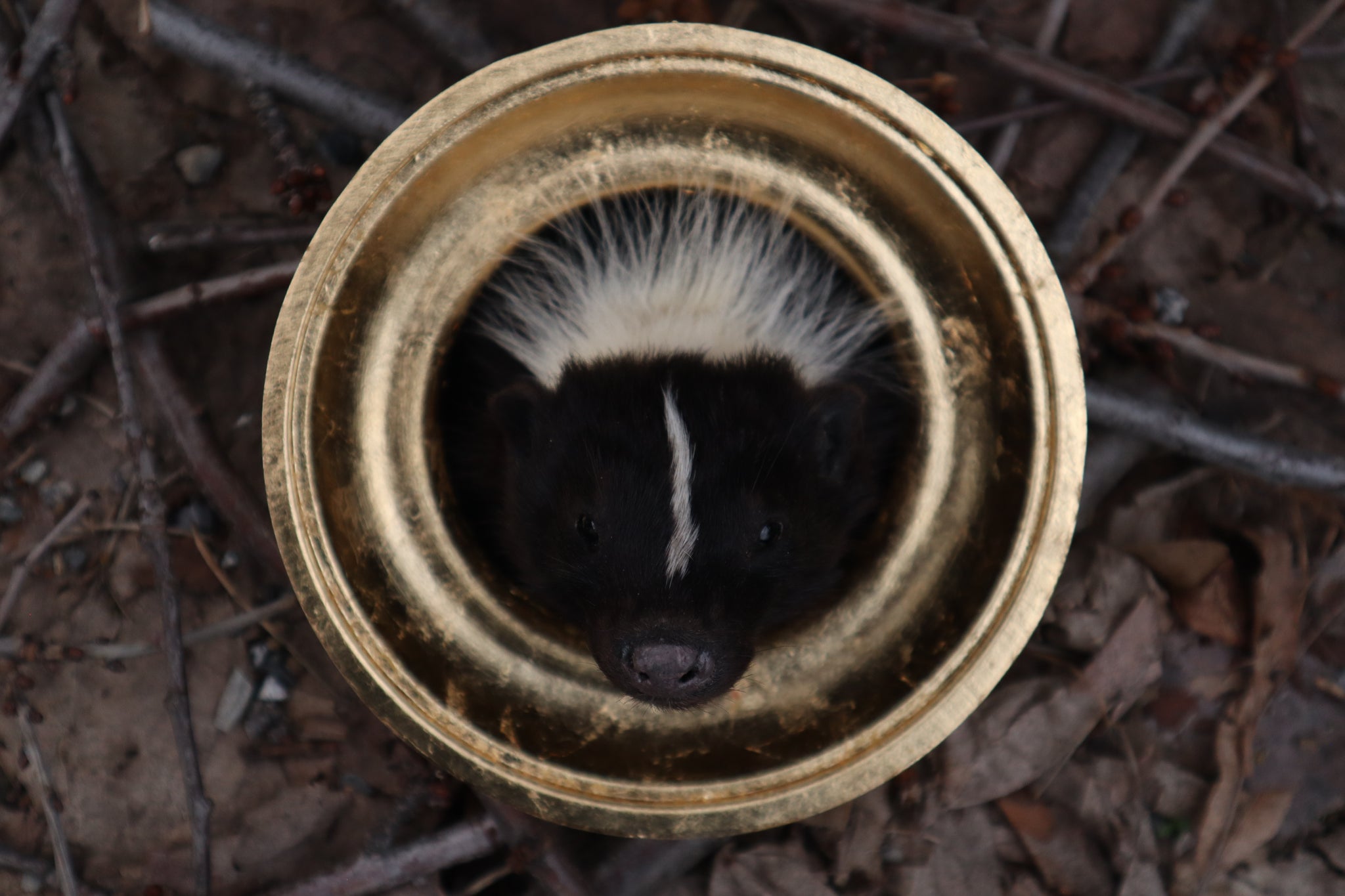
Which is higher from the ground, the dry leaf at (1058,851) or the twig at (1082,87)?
the twig at (1082,87)

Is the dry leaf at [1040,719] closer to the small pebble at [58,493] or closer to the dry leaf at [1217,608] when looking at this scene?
the dry leaf at [1217,608]

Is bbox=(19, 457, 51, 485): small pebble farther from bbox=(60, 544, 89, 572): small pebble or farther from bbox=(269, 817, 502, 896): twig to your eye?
bbox=(269, 817, 502, 896): twig

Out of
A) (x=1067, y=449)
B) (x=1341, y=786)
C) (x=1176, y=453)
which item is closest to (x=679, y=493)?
(x=1067, y=449)

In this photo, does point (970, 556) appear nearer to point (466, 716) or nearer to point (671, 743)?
point (671, 743)

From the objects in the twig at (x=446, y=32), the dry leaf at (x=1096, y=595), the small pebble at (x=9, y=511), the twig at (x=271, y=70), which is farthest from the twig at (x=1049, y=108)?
the small pebble at (x=9, y=511)

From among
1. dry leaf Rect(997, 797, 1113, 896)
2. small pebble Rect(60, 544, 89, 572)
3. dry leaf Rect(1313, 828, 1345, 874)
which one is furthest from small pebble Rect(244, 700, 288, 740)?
dry leaf Rect(1313, 828, 1345, 874)
